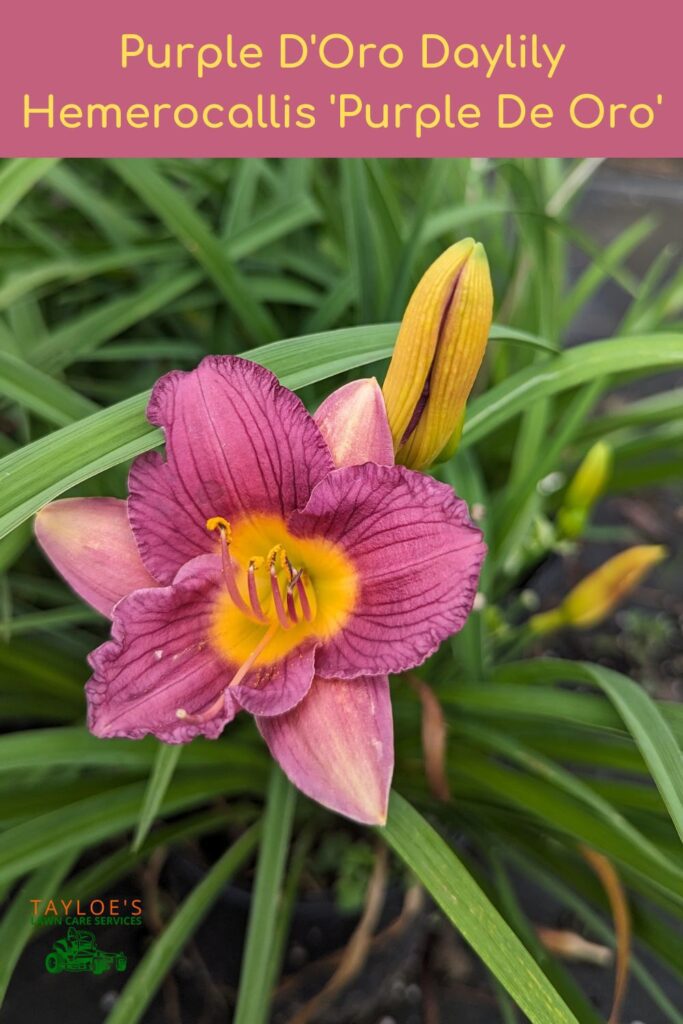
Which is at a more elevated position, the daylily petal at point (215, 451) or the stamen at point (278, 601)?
the daylily petal at point (215, 451)

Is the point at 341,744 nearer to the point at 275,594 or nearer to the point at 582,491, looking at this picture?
the point at 275,594

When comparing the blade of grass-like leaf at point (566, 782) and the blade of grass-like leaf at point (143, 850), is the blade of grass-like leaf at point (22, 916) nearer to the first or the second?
the blade of grass-like leaf at point (143, 850)

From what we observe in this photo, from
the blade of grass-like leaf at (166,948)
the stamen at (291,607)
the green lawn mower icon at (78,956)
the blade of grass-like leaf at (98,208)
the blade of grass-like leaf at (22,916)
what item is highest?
the blade of grass-like leaf at (98,208)

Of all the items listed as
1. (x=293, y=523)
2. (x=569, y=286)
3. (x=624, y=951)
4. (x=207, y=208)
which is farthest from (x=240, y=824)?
(x=569, y=286)

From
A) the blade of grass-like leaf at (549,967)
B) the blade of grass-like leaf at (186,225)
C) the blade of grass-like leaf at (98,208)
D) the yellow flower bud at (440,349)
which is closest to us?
the yellow flower bud at (440,349)

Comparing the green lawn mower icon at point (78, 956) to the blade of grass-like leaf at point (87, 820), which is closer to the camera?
the blade of grass-like leaf at point (87, 820)

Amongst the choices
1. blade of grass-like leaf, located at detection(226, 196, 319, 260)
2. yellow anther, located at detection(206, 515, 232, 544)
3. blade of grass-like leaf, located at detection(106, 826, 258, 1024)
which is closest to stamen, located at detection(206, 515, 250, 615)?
yellow anther, located at detection(206, 515, 232, 544)

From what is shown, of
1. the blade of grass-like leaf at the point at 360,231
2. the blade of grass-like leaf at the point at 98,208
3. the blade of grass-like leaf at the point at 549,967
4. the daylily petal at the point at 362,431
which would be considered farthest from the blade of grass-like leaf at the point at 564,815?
the blade of grass-like leaf at the point at 98,208
